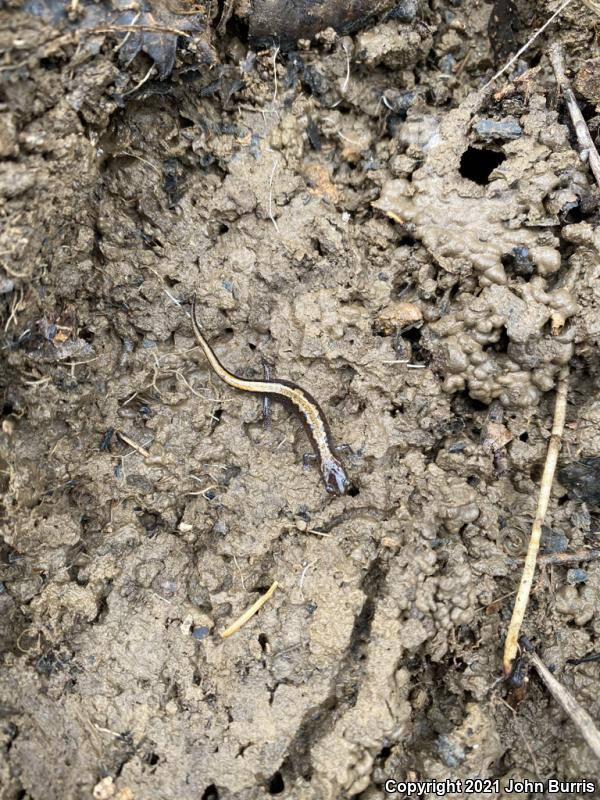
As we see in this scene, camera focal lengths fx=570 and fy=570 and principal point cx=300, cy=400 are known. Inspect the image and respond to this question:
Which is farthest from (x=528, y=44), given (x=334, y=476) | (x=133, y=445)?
(x=133, y=445)

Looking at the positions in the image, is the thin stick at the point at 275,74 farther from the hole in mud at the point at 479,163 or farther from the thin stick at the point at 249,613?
the thin stick at the point at 249,613

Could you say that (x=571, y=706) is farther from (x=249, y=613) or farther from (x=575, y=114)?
(x=575, y=114)

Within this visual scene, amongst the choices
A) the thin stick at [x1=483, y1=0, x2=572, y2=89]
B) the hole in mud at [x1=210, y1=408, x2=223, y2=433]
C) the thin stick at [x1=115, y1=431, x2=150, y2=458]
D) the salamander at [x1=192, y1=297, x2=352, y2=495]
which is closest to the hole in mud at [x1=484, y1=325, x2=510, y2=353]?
the salamander at [x1=192, y1=297, x2=352, y2=495]

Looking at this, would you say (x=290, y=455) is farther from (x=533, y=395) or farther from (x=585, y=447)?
(x=585, y=447)

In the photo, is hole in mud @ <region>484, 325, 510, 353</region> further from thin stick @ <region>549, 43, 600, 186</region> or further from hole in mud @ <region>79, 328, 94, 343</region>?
hole in mud @ <region>79, 328, 94, 343</region>

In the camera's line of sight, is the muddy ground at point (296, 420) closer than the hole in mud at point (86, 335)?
Yes

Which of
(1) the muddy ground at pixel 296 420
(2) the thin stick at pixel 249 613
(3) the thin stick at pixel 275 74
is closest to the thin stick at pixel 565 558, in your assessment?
(1) the muddy ground at pixel 296 420

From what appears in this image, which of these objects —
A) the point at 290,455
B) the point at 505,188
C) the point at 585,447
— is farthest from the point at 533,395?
the point at 290,455
